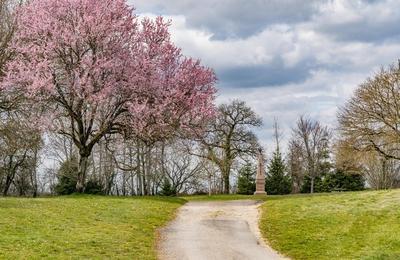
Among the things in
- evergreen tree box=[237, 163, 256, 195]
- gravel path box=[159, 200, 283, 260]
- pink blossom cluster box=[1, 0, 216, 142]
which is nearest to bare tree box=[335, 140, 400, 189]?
evergreen tree box=[237, 163, 256, 195]

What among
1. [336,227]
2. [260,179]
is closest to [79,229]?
[336,227]

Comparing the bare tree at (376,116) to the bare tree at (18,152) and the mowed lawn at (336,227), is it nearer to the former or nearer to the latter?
the mowed lawn at (336,227)

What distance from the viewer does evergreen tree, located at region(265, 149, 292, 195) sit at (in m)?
52.8

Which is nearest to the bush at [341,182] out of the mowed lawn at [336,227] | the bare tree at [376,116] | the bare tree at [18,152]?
the bare tree at [376,116]

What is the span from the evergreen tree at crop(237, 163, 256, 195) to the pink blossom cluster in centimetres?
2075

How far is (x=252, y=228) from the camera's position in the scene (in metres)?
20.1

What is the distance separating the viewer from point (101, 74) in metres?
31.5

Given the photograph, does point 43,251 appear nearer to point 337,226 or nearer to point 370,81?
point 337,226

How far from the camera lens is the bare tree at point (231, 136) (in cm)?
5241

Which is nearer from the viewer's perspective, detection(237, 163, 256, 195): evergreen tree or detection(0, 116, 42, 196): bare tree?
detection(0, 116, 42, 196): bare tree

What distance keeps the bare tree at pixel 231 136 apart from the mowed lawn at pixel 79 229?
28089 millimetres

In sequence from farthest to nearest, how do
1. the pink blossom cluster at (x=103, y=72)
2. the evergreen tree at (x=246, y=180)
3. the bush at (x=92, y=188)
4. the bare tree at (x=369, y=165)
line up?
1. the evergreen tree at (x=246, y=180)
2. the bare tree at (x=369, y=165)
3. the bush at (x=92, y=188)
4. the pink blossom cluster at (x=103, y=72)

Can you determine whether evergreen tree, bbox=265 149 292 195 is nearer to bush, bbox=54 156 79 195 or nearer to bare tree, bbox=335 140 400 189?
bare tree, bbox=335 140 400 189

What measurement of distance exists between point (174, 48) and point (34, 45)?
8.69 m
